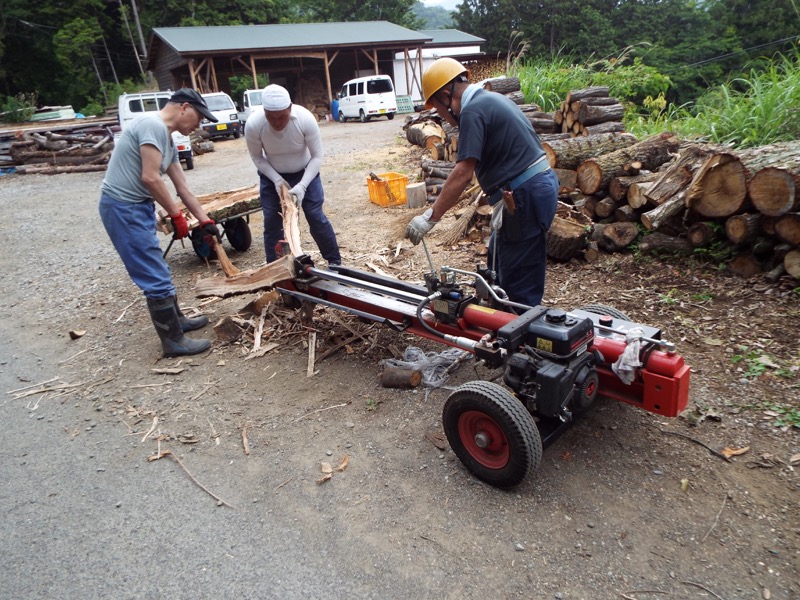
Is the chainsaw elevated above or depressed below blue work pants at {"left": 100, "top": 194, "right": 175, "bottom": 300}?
below

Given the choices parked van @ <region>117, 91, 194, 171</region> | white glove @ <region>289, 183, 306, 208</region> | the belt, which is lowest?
white glove @ <region>289, 183, 306, 208</region>

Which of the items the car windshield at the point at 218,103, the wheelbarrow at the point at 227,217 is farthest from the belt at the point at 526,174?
the car windshield at the point at 218,103

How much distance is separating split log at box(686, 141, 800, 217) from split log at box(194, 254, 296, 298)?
11.4 feet

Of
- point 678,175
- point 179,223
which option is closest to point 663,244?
point 678,175

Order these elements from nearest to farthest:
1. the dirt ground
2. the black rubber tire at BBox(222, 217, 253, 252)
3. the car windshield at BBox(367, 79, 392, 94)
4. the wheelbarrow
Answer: the dirt ground → the wheelbarrow → the black rubber tire at BBox(222, 217, 253, 252) → the car windshield at BBox(367, 79, 392, 94)

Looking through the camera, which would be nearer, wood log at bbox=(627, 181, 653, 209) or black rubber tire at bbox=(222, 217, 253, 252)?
wood log at bbox=(627, 181, 653, 209)

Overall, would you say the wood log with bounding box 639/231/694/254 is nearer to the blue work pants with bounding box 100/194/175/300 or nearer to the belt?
the belt

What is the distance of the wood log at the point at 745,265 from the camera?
4.47 m

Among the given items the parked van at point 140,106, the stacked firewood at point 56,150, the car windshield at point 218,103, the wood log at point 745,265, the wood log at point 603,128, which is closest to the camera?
the wood log at point 745,265

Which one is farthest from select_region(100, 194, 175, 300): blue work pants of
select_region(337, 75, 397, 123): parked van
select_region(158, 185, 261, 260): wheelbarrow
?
select_region(337, 75, 397, 123): parked van

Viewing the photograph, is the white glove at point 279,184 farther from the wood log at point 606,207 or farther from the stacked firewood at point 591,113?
the stacked firewood at point 591,113

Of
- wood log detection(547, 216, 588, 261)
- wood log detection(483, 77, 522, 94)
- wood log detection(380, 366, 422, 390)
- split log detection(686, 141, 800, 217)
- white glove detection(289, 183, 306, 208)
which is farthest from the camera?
wood log detection(483, 77, 522, 94)

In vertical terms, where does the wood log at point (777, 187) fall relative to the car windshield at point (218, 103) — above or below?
below

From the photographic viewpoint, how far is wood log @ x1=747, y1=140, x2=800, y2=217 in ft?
13.3
